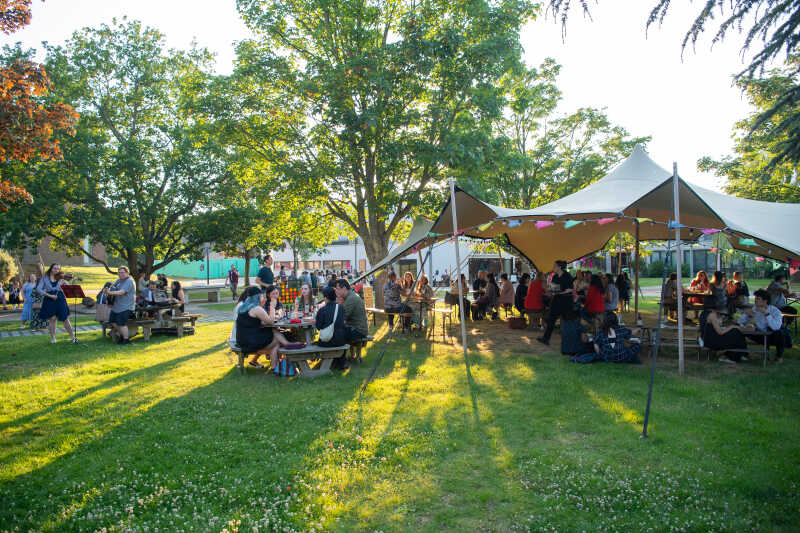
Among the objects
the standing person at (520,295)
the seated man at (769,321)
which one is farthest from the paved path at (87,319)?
the seated man at (769,321)

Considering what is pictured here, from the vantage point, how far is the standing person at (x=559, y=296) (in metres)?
8.40

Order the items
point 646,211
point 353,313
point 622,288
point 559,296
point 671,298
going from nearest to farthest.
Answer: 1. point 353,313
2. point 559,296
3. point 646,211
4. point 671,298
5. point 622,288

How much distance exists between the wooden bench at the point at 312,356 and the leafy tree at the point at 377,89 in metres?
6.23

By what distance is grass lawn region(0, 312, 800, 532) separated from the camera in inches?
124

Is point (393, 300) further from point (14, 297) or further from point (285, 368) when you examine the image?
point (14, 297)

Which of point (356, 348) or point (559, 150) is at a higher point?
point (559, 150)

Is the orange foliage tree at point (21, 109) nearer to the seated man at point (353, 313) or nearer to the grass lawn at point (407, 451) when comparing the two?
the grass lawn at point (407, 451)

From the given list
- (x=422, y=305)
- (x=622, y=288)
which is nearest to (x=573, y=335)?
(x=422, y=305)

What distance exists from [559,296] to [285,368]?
16.6 feet

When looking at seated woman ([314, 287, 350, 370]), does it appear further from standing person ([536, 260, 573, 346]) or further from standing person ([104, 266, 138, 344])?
standing person ([104, 266, 138, 344])

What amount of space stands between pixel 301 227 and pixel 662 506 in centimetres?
1487

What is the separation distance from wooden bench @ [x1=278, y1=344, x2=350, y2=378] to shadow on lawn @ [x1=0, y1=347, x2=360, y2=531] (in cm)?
81

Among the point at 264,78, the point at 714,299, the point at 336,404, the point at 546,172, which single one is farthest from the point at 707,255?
the point at 336,404

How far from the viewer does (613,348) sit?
7.60 m
